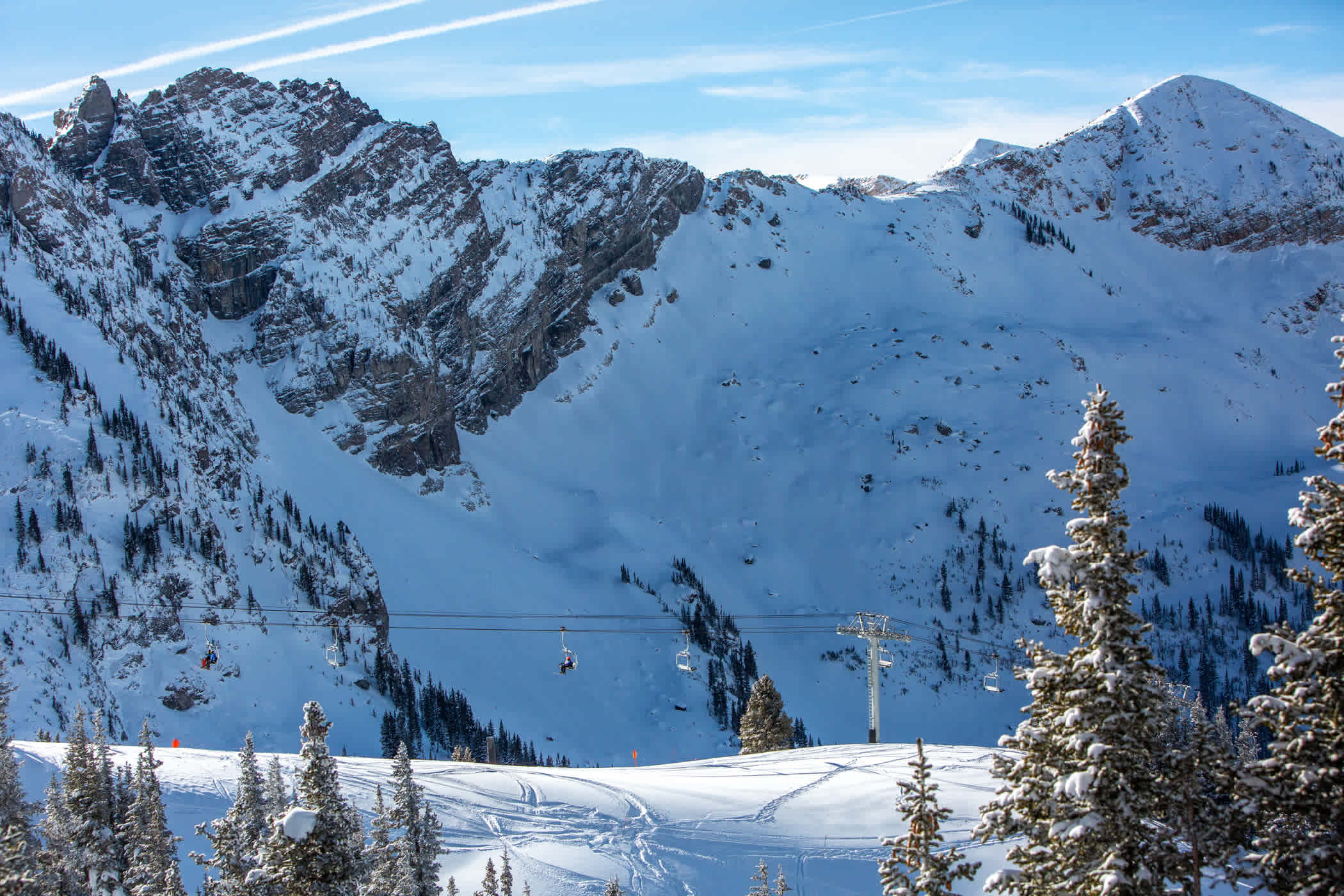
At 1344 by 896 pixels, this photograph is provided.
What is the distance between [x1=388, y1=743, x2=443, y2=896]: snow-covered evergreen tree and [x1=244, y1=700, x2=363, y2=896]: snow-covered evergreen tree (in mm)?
6120

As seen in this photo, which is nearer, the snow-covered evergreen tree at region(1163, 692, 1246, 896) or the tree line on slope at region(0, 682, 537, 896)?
the snow-covered evergreen tree at region(1163, 692, 1246, 896)

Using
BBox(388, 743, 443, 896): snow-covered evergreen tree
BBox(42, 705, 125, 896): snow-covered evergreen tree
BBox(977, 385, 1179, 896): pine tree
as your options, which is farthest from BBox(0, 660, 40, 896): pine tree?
BBox(977, 385, 1179, 896): pine tree

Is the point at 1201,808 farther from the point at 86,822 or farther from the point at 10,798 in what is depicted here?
the point at 10,798

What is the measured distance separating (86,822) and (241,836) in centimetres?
904

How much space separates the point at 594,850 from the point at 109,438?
109175 millimetres

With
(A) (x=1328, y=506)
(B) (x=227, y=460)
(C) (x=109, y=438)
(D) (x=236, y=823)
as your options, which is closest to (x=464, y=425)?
(B) (x=227, y=460)

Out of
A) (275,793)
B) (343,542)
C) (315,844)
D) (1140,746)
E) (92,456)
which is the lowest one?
(275,793)

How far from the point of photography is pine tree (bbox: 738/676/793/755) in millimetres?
68688

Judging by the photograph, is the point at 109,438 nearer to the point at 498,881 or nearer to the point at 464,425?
the point at 464,425

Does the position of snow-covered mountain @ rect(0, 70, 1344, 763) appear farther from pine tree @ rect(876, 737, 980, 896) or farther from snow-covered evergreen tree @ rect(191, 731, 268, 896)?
pine tree @ rect(876, 737, 980, 896)

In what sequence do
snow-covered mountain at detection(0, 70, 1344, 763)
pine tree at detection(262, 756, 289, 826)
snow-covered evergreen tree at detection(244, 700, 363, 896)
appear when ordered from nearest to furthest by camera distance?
snow-covered evergreen tree at detection(244, 700, 363, 896)
pine tree at detection(262, 756, 289, 826)
snow-covered mountain at detection(0, 70, 1344, 763)

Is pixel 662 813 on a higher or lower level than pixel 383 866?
lower

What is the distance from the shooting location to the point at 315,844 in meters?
19.9

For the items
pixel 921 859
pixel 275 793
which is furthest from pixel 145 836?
pixel 921 859
